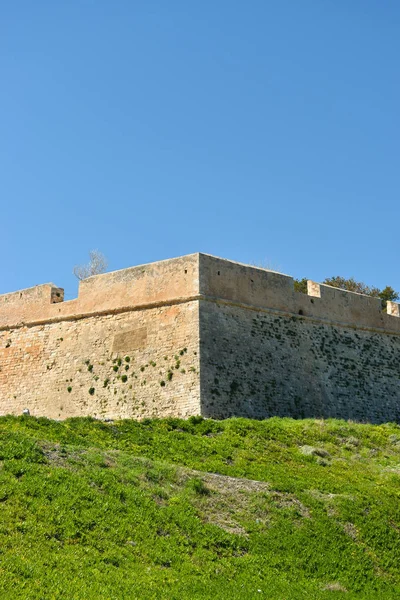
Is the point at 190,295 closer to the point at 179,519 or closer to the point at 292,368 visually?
the point at 292,368

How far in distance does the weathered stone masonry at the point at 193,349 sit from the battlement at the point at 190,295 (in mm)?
28

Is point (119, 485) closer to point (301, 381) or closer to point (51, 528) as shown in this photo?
point (51, 528)

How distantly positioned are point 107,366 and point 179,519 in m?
9.75

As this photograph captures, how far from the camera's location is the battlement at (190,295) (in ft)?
62.7

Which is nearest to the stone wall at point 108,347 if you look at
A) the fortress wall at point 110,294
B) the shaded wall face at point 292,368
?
the fortress wall at point 110,294

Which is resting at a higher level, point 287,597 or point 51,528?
point 51,528

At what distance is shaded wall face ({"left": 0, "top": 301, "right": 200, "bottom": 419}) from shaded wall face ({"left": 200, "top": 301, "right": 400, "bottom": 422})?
0.51m

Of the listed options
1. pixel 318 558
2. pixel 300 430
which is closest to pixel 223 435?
pixel 300 430

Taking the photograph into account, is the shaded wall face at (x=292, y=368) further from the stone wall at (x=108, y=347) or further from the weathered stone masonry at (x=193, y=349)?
the stone wall at (x=108, y=347)

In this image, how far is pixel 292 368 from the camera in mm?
20188

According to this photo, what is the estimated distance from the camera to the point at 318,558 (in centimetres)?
1023

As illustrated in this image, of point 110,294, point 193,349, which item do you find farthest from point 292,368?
point 110,294

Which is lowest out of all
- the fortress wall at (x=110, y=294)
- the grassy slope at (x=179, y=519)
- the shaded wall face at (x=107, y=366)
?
the grassy slope at (x=179, y=519)

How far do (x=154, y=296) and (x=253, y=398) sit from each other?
3.23 m
